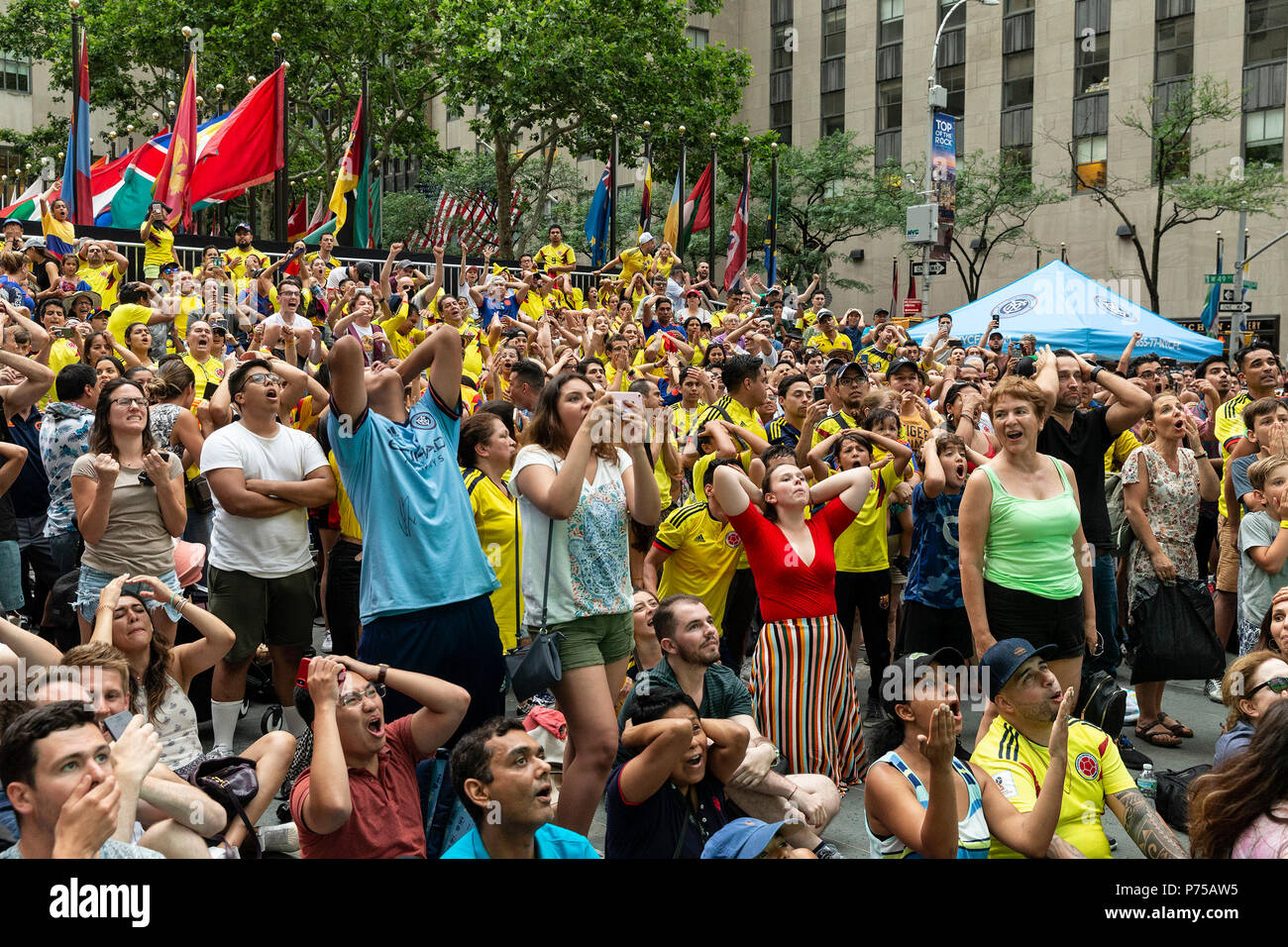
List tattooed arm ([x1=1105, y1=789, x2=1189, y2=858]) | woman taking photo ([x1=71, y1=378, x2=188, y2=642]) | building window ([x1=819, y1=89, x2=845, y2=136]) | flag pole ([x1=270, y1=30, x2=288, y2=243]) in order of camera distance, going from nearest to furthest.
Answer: tattooed arm ([x1=1105, y1=789, x2=1189, y2=858]) → woman taking photo ([x1=71, y1=378, x2=188, y2=642]) → flag pole ([x1=270, y1=30, x2=288, y2=243]) → building window ([x1=819, y1=89, x2=845, y2=136])

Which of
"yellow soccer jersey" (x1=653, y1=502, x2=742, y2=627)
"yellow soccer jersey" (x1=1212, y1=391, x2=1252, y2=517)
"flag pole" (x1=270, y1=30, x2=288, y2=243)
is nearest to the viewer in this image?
"yellow soccer jersey" (x1=653, y1=502, x2=742, y2=627)

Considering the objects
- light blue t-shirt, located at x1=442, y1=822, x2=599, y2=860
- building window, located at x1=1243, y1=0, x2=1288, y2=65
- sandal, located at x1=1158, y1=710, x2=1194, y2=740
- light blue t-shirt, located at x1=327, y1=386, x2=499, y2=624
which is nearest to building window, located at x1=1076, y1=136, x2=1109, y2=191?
Result: building window, located at x1=1243, y1=0, x2=1288, y2=65

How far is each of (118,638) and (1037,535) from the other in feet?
11.9

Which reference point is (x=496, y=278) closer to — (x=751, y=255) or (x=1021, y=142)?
(x=751, y=255)

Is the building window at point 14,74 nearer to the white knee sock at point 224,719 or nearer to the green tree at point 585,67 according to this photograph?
the green tree at point 585,67

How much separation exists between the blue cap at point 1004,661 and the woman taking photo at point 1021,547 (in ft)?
3.50

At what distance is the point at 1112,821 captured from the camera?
5.57 m

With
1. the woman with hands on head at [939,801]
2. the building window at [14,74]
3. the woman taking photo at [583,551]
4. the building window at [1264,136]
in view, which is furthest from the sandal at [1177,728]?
the building window at [14,74]

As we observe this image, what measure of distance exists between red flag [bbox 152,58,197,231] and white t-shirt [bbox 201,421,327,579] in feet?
43.8

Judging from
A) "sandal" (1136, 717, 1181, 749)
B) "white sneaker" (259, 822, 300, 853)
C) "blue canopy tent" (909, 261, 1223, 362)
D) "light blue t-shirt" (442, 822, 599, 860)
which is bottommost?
"sandal" (1136, 717, 1181, 749)

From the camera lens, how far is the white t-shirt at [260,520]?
18.5 feet

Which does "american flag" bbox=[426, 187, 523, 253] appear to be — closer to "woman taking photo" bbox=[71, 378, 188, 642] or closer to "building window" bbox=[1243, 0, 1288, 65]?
"building window" bbox=[1243, 0, 1288, 65]

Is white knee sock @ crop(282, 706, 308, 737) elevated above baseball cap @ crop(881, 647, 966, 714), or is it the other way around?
baseball cap @ crop(881, 647, 966, 714)

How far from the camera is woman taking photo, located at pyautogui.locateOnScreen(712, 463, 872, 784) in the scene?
5.64 m
